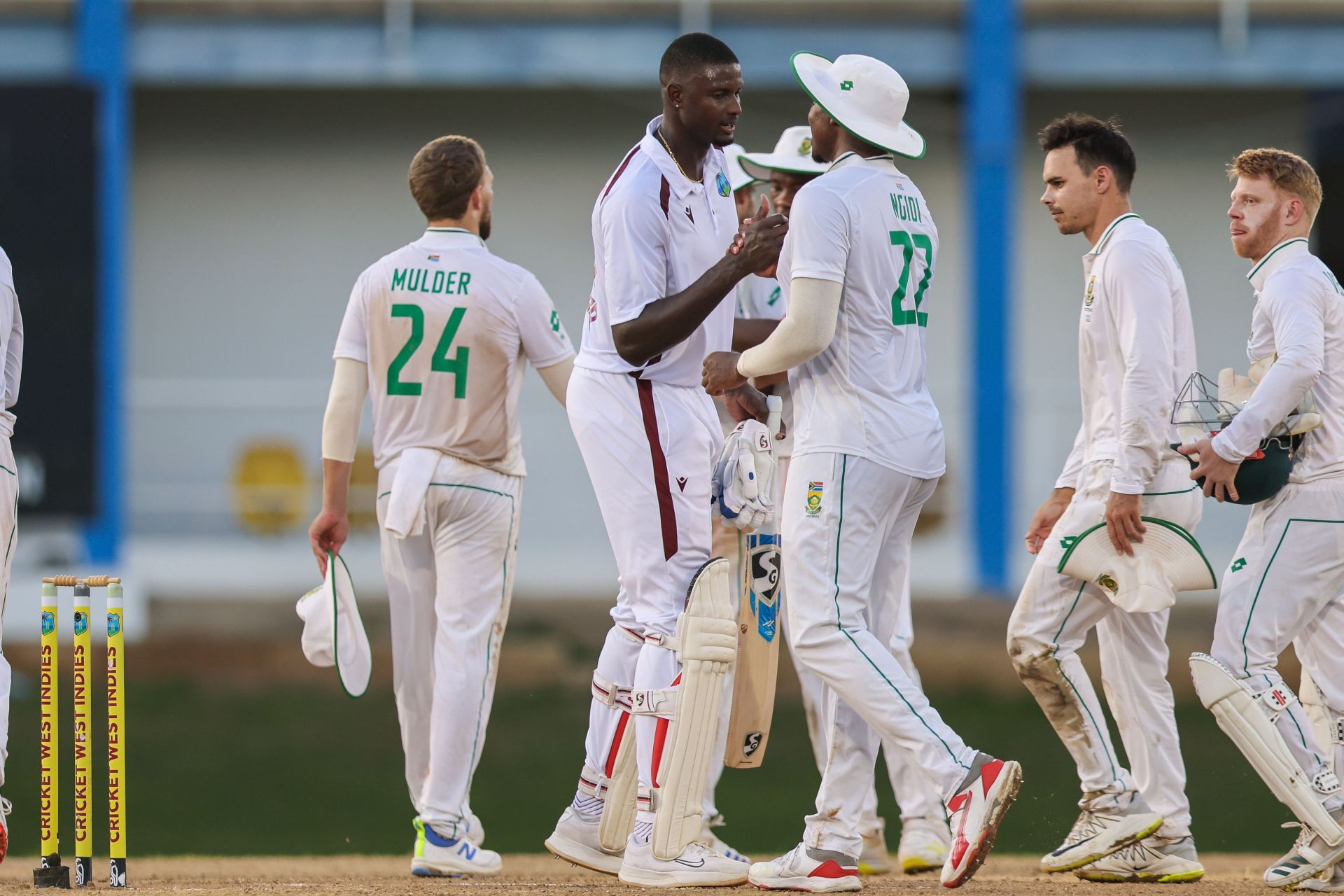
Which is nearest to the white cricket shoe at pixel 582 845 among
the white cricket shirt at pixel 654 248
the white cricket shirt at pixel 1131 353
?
the white cricket shirt at pixel 654 248

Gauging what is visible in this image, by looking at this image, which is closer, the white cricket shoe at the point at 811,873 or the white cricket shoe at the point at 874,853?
the white cricket shoe at the point at 811,873

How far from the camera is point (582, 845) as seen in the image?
5.43 m

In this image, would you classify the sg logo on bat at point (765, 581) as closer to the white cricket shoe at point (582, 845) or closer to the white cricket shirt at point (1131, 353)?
the white cricket shoe at point (582, 845)

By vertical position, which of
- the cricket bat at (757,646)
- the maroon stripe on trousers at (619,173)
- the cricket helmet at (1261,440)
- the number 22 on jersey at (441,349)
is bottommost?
the cricket bat at (757,646)

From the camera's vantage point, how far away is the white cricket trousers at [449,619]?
601 cm

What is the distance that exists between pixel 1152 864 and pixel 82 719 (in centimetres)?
326

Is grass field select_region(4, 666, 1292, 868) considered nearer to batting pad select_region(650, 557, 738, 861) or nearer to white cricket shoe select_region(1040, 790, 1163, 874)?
white cricket shoe select_region(1040, 790, 1163, 874)

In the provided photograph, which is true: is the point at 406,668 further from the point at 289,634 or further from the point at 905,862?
the point at 289,634

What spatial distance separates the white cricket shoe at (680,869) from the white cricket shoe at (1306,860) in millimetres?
1644

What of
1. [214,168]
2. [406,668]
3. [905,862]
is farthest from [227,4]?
[905,862]

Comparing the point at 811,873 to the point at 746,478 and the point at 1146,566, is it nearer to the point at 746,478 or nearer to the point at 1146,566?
the point at 746,478

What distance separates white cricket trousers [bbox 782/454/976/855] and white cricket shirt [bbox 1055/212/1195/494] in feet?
2.21

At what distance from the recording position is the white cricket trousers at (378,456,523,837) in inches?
237

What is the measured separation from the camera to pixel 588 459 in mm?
5258
